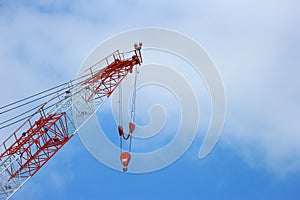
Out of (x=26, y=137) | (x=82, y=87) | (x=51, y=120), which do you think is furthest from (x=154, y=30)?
(x=26, y=137)

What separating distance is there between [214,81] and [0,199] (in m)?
29.7

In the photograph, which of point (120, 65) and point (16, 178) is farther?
point (120, 65)

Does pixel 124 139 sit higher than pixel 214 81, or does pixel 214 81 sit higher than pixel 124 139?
pixel 214 81

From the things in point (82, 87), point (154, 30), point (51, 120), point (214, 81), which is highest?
point (154, 30)

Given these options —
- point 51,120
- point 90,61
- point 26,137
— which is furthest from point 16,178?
point 90,61

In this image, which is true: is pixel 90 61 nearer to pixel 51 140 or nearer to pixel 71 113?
pixel 71 113

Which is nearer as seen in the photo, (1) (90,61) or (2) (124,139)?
(2) (124,139)

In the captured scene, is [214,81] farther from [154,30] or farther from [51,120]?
[51,120]

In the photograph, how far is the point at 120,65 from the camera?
4438 cm

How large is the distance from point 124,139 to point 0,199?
15341mm

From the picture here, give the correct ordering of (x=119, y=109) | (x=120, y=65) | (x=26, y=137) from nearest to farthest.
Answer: (x=26, y=137), (x=120, y=65), (x=119, y=109)

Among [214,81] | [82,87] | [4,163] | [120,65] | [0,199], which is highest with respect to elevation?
[214,81]

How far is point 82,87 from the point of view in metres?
43.1

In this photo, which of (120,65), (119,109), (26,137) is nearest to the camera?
(26,137)
